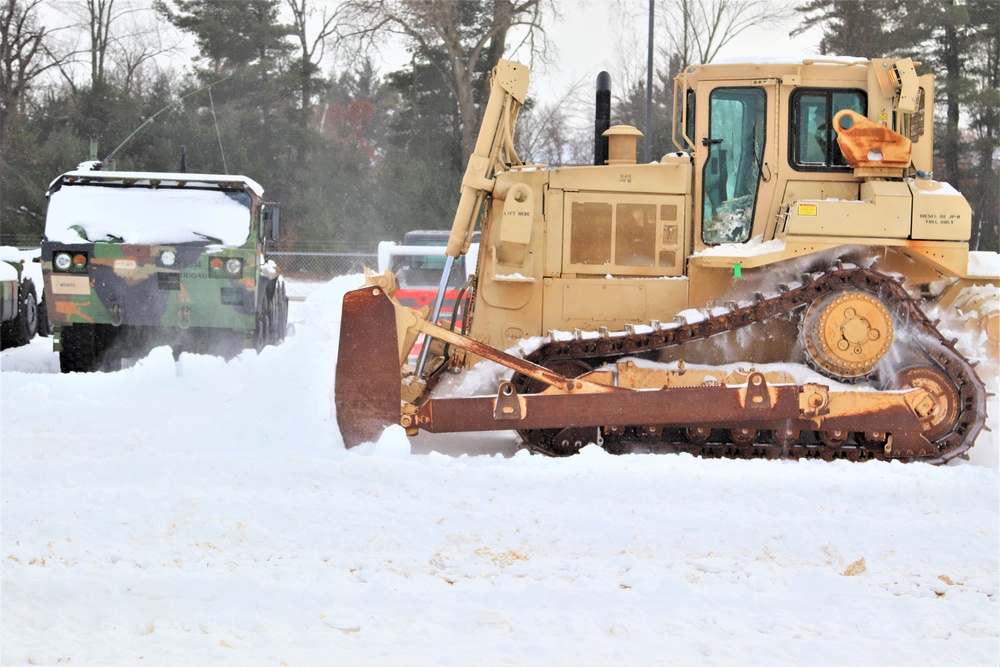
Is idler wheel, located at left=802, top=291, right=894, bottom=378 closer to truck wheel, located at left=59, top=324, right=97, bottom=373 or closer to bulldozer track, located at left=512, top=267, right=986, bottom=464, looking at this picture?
bulldozer track, located at left=512, top=267, right=986, bottom=464

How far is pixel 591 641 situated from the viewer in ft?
12.7

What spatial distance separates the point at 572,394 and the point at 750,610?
2.81m

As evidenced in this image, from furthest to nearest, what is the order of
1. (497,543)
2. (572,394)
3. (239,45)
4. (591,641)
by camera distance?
1. (239,45)
2. (572,394)
3. (497,543)
4. (591,641)

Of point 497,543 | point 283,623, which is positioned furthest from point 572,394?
point 283,623

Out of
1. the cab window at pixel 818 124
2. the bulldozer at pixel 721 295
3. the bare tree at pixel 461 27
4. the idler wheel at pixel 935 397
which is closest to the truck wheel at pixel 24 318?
the bulldozer at pixel 721 295

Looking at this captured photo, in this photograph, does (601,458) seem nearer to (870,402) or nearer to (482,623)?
(870,402)

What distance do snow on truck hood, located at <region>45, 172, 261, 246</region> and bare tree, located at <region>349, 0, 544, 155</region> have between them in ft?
56.2

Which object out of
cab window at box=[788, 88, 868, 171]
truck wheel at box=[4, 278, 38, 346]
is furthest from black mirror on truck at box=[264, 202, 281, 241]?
cab window at box=[788, 88, 868, 171]

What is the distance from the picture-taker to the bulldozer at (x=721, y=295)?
695 centimetres

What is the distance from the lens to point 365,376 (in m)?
6.95

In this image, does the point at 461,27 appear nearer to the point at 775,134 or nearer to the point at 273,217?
the point at 273,217

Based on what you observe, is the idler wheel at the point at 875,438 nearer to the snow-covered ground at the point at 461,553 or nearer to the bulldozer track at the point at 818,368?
the bulldozer track at the point at 818,368

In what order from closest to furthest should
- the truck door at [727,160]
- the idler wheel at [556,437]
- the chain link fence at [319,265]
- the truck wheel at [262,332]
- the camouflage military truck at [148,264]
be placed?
the idler wheel at [556,437], the truck door at [727,160], the camouflage military truck at [148,264], the truck wheel at [262,332], the chain link fence at [319,265]

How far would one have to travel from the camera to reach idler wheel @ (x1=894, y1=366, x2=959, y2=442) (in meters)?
7.00
